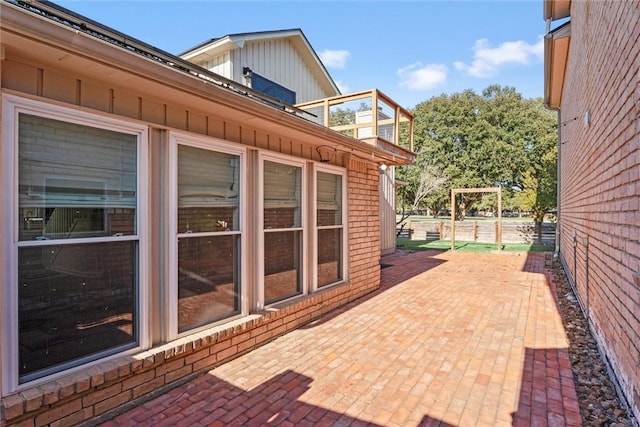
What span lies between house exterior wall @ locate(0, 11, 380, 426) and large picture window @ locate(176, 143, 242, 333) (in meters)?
0.14

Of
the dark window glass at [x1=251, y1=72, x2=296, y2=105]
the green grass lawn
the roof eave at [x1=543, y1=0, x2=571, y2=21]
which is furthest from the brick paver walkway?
the green grass lawn

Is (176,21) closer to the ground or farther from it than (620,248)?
farther from it

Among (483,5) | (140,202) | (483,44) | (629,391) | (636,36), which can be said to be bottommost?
(629,391)

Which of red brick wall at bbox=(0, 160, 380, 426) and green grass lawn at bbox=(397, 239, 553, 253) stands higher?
red brick wall at bbox=(0, 160, 380, 426)

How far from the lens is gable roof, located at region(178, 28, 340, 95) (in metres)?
8.16

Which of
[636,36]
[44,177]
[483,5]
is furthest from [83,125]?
[483,5]

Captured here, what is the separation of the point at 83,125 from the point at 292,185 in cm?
245

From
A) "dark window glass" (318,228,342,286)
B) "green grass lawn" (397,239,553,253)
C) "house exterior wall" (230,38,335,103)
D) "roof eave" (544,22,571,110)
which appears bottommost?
"green grass lawn" (397,239,553,253)

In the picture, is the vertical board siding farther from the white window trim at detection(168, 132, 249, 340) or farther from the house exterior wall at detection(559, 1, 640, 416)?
the house exterior wall at detection(559, 1, 640, 416)

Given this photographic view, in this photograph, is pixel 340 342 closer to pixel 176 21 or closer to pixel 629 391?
pixel 629 391

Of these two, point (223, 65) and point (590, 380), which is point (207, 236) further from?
point (223, 65)

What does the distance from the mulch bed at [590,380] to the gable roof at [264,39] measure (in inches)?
329

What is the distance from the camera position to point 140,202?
9.35 ft

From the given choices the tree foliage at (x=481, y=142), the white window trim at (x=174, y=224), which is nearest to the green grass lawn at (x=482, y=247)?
the tree foliage at (x=481, y=142)
